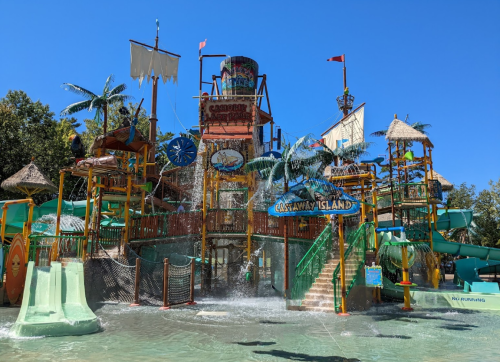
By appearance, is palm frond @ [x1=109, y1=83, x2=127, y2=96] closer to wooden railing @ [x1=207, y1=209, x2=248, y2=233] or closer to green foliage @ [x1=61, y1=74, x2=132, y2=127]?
green foliage @ [x1=61, y1=74, x2=132, y2=127]

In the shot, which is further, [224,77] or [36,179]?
[224,77]

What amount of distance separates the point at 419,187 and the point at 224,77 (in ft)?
44.5

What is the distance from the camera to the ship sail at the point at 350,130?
28.5 meters

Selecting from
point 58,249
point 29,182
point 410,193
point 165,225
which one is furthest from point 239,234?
point 29,182

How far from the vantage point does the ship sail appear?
28.5 m

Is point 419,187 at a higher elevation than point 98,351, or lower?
higher

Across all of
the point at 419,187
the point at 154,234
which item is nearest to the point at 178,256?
the point at 154,234

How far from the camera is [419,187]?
75.4ft

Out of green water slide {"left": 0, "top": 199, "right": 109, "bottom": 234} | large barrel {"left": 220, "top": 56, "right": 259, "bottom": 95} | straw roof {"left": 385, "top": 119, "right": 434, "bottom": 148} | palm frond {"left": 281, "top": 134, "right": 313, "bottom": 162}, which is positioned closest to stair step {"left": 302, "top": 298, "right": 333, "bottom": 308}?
palm frond {"left": 281, "top": 134, "right": 313, "bottom": 162}

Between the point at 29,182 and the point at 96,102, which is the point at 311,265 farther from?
the point at 96,102

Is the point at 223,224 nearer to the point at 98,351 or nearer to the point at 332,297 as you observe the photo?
the point at 332,297

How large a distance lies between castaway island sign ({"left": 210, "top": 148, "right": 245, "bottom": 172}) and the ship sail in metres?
10.4

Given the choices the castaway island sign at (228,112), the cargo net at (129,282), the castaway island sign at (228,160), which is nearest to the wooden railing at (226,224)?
the castaway island sign at (228,160)

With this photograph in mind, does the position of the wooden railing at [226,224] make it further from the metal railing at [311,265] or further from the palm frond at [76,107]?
the palm frond at [76,107]
